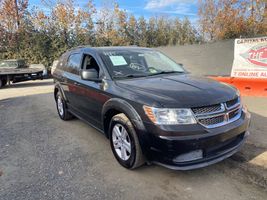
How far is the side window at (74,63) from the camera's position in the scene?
16.8ft

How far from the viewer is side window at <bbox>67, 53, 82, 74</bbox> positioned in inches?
201

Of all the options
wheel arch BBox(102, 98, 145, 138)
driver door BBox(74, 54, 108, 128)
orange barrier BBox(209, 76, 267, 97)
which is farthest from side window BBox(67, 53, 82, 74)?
orange barrier BBox(209, 76, 267, 97)

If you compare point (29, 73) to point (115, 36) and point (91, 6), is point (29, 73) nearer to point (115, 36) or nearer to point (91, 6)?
point (115, 36)

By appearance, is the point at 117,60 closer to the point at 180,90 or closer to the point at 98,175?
the point at 180,90

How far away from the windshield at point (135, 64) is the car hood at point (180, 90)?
0.87ft

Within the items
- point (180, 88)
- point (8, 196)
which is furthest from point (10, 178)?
point (180, 88)

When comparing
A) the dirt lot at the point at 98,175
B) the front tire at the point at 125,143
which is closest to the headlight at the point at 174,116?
the front tire at the point at 125,143

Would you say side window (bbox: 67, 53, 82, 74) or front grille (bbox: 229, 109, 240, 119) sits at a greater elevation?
side window (bbox: 67, 53, 82, 74)

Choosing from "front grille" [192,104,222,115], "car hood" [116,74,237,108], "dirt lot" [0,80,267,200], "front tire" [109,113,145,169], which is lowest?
"dirt lot" [0,80,267,200]

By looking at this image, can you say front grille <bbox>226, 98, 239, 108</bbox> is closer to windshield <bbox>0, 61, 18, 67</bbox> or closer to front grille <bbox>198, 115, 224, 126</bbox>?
front grille <bbox>198, 115, 224, 126</bbox>

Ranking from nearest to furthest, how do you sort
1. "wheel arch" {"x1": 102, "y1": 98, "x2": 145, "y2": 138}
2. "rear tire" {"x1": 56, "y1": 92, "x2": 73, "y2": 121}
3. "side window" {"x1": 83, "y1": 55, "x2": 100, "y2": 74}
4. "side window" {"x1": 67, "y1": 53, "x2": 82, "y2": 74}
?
"wheel arch" {"x1": 102, "y1": 98, "x2": 145, "y2": 138}
"side window" {"x1": 83, "y1": 55, "x2": 100, "y2": 74}
"side window" {"x1": 67, "y1": 53, "x2": 82, "y2": 74}
"rear tire" {"x1": 56, "y1": 92, "x2": 73, "y2": 121}

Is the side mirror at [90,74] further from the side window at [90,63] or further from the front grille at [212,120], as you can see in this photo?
the front grille at [212,120]

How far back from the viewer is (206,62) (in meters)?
10.1

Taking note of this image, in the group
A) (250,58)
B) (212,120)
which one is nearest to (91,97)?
(212,120)
